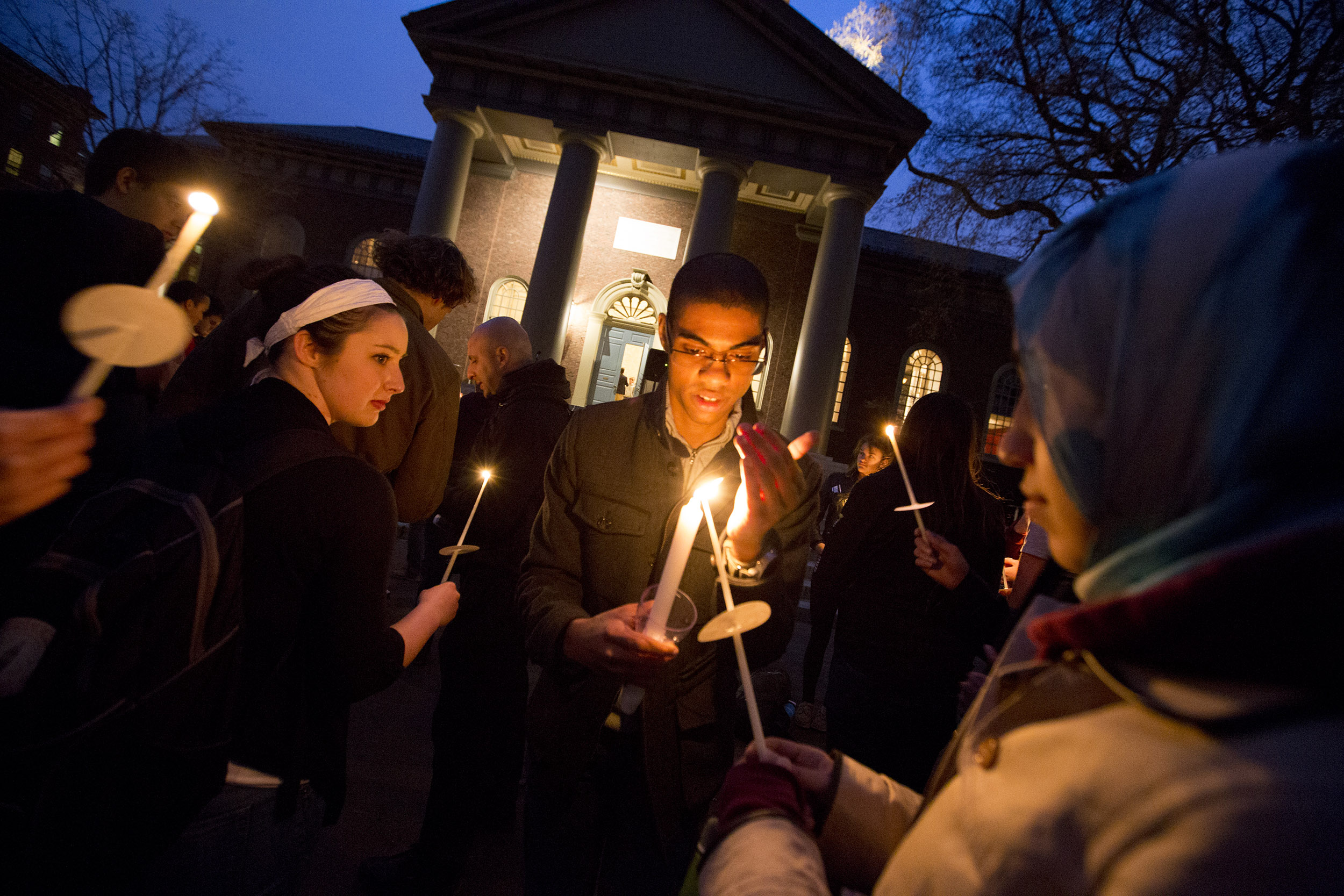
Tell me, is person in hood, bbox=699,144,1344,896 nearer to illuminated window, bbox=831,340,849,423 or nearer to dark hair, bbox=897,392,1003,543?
dark hair, bbox=897,392,1003,543

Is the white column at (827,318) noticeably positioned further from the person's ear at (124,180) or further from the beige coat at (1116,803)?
the beige coat at (1116,803)

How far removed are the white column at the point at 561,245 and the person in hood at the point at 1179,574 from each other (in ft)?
50.0

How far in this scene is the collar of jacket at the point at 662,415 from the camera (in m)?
2.12

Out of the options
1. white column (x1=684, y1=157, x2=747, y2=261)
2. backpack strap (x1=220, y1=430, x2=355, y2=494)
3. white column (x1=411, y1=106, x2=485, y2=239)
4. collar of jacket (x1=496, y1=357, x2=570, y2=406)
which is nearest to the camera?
backpack strap (x1=220, y1=430, x2=355, y2=494)

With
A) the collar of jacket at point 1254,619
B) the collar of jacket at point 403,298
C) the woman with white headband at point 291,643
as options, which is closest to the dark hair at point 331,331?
the woman with white headband at point 291,643

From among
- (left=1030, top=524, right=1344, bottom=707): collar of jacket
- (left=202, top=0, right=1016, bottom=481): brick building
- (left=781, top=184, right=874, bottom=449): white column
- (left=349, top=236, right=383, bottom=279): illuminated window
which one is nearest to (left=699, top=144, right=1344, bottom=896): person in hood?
(left=1030, top=524, right=1344, bottom=707): collar of jacket

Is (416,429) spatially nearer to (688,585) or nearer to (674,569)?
(688,585)

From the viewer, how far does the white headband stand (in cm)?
185

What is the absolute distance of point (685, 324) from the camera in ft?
7.00

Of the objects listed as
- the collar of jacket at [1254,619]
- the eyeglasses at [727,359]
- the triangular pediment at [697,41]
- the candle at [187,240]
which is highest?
the triangular pediment at [697,41]

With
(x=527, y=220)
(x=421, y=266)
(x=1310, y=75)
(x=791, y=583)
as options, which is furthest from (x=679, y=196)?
(x=791, y=583)

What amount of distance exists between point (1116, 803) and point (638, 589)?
1518 millimetres

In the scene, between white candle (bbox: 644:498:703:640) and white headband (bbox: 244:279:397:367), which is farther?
white headband (bbox: 244:279:397:367)

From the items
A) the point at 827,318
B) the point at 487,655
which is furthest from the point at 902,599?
the point at 827,318
